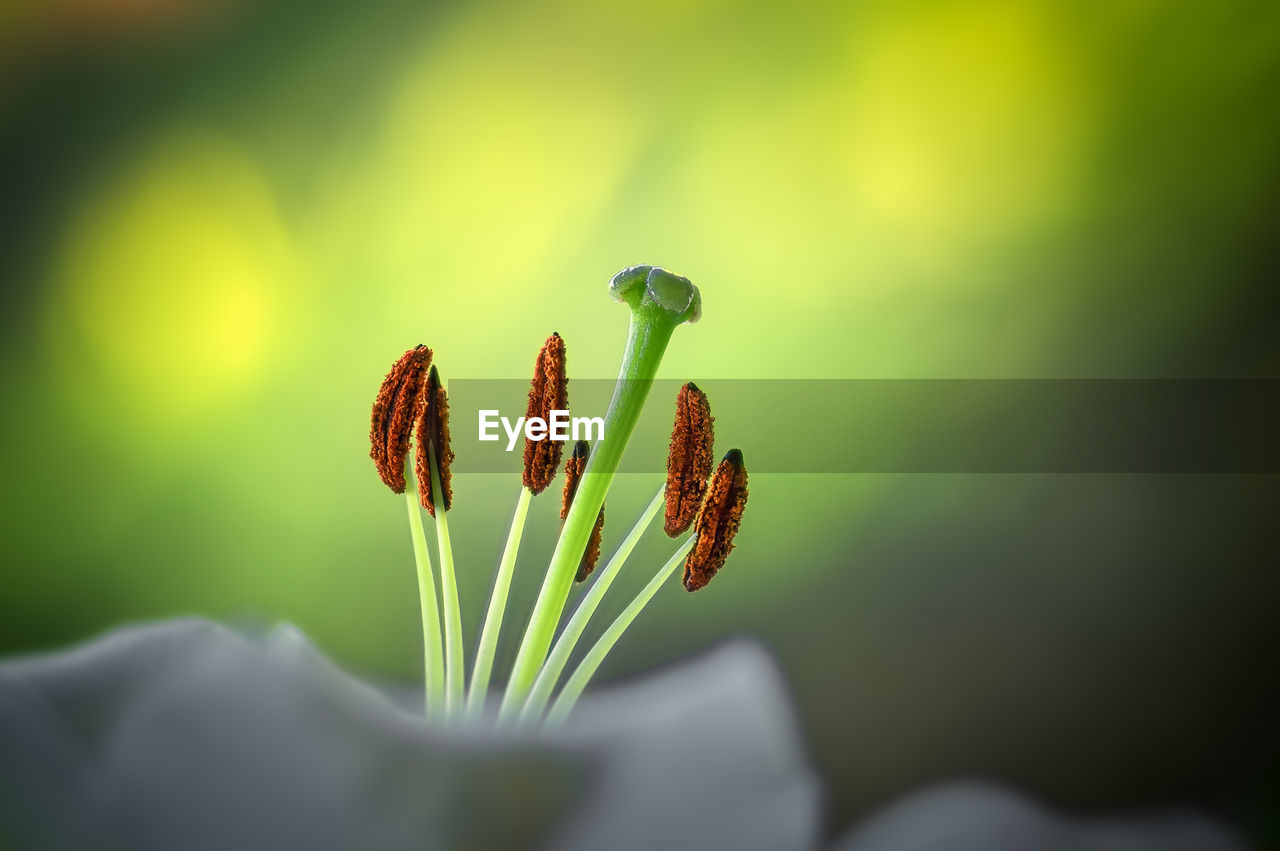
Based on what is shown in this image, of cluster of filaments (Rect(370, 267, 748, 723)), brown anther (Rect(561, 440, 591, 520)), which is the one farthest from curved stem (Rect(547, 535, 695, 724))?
brown anther (Rect(561, 440, 591, 520))

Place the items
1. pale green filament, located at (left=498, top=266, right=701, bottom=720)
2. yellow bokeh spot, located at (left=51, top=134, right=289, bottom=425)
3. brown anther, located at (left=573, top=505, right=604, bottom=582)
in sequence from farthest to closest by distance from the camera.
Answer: yellow bokeh spot, located at (left=51, top=134, right=289, bottom=425)
brown anther, located at (left=573, top=505, right=604, bottom=582)
pale green filament, located at (left=498, top=266, right=701, bottom=720)

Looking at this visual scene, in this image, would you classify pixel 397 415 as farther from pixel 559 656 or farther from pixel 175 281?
pixel 175 281

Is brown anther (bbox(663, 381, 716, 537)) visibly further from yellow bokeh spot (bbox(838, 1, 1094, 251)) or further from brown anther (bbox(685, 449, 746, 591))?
yellow bokeh spot (bbox(838, 1, 1094, 251))

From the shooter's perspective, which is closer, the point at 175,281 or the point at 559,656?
the point at 559,656

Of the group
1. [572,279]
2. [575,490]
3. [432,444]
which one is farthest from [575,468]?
[572,279]

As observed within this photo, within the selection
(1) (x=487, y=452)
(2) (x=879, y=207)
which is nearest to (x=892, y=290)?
(2) (x=879, y=207)

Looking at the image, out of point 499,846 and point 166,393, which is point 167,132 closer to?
point 166,393
